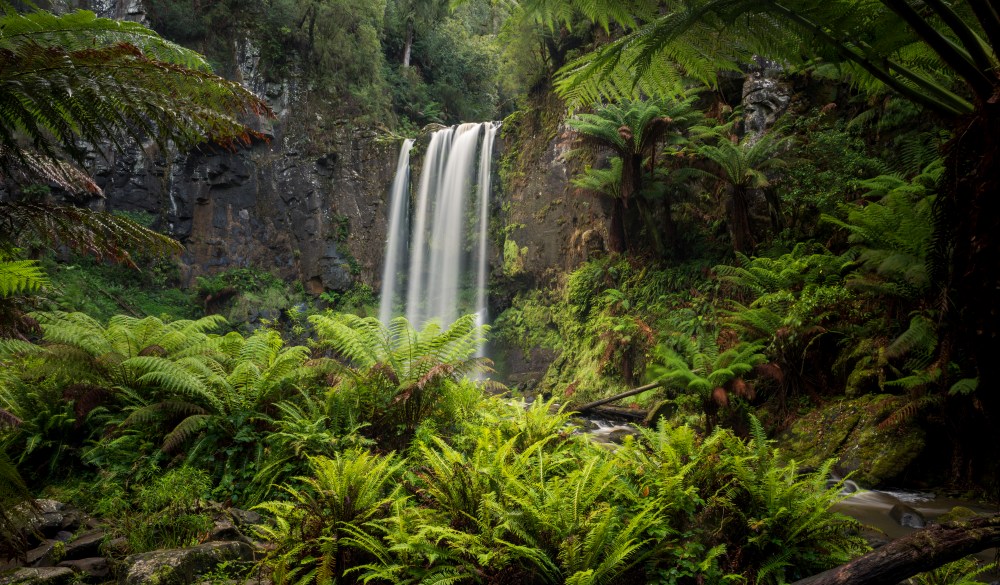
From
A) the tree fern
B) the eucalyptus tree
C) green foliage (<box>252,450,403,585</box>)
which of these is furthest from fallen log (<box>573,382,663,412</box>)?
the tree fern

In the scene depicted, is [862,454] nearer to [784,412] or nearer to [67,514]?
[784,412]

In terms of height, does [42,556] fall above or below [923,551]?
below

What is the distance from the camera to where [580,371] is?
32.4 ft

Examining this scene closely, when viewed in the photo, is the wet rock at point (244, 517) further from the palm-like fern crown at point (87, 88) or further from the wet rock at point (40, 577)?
the palm-like fern crown at point (87, 88)

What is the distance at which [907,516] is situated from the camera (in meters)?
3.72

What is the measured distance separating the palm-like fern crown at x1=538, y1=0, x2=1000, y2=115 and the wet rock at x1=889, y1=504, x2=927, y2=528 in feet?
9.09

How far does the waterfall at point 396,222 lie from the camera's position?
17.4 m

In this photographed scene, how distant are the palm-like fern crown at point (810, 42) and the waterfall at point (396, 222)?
14.7m

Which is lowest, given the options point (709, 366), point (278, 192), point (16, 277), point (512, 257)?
point (709, 366)

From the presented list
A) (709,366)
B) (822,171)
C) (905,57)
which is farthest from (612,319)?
(905,57)

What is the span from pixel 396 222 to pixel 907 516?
15851 millimetres

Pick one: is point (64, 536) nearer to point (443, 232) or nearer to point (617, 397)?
point (617, 397)

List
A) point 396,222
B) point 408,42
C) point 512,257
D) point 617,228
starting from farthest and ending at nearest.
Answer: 1. point 408,42
2. point 396,222
3. point 512,257
4. point 617,228

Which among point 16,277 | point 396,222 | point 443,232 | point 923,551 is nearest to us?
point 16,277
